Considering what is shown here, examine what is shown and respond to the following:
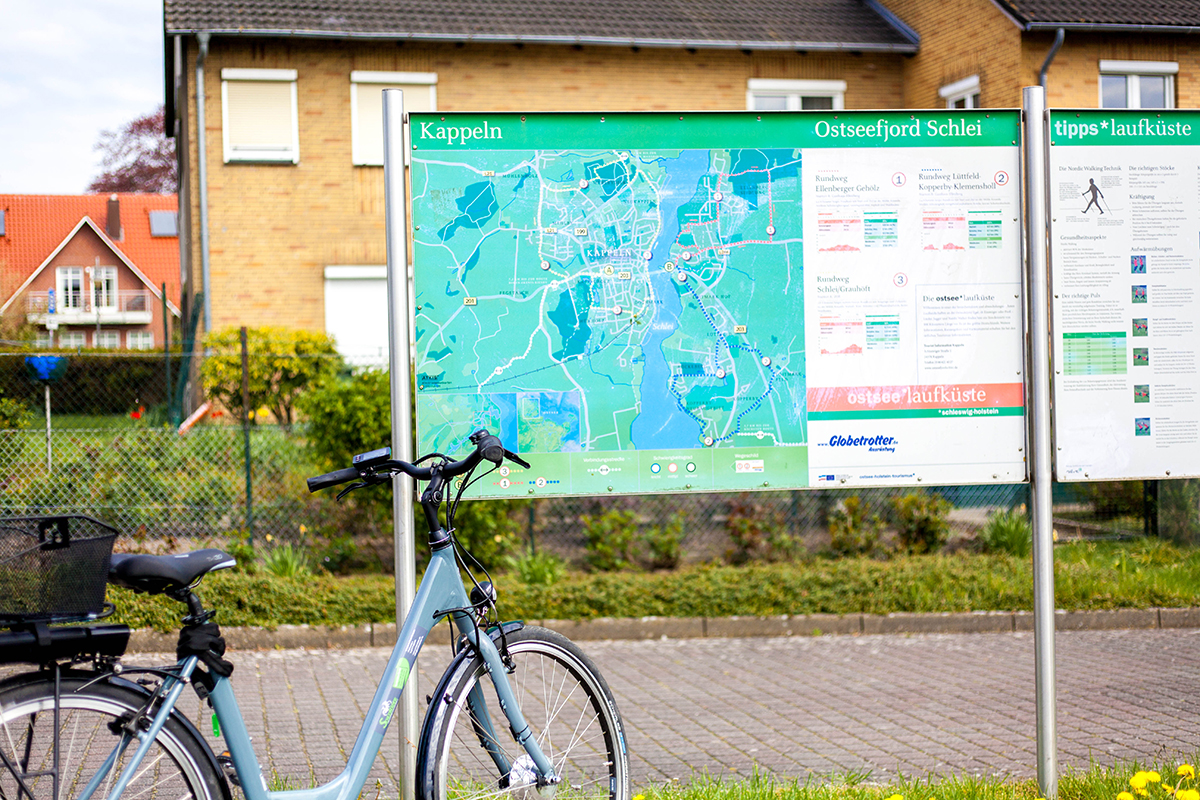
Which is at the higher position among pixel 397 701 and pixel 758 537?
pixel 397 701

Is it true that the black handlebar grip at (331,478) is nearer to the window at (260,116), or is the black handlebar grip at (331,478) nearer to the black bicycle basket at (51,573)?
the black bicycle basket at (51,573)

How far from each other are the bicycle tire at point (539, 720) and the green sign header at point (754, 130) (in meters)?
1.82

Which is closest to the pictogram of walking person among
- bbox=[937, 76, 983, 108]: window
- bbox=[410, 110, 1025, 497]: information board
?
bbox=[410, 110, 1025, 497]: information board

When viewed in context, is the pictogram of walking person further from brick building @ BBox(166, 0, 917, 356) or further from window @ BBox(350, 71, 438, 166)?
window @ BBox(350, 71, 438, 166)

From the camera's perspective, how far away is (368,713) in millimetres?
3459

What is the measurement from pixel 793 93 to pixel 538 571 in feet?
45.4

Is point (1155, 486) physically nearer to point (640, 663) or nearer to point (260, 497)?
point (640, 663)

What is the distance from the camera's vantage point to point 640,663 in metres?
7.55

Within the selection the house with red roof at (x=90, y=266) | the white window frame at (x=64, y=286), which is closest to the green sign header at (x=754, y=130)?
the house with red roof at (x=90, y=266)

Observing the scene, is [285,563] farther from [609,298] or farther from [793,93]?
[793,93]

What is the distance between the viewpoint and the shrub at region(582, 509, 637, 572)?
942cm

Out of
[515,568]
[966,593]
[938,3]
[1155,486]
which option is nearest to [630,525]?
[515,568]

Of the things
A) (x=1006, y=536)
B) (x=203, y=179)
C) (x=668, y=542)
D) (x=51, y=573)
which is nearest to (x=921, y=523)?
(x=1006, y=536)

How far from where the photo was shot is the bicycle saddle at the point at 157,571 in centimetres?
296
